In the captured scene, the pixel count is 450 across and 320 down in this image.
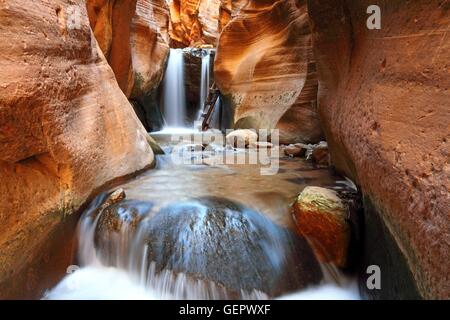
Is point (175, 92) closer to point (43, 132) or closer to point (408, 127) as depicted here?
point (43, 132)

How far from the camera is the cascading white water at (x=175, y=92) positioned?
12797 millimetres

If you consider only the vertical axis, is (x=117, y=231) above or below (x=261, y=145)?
below

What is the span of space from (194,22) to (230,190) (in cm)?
2494

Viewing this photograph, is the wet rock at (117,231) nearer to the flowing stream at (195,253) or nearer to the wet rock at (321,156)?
the flowing stream at (195,253)

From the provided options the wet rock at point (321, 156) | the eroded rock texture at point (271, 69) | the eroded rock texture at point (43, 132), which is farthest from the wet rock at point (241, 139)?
the eroded rock texture at point (43, 132)

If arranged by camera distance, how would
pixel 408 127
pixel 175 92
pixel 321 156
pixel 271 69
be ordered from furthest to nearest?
pixel 175 92 → pixel 271 69 → pixel 321 156 → pixel 408 127

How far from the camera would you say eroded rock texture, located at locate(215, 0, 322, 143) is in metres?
7.82

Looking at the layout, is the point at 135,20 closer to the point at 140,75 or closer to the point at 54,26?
the point at 140,75

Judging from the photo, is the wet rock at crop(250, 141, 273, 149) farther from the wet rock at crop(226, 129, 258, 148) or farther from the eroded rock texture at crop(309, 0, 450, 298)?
the eroded rock texture at crop(309, 0, 450, 298)

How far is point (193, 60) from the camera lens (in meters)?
13.4

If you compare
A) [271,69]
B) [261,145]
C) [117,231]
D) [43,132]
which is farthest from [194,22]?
[117,231]

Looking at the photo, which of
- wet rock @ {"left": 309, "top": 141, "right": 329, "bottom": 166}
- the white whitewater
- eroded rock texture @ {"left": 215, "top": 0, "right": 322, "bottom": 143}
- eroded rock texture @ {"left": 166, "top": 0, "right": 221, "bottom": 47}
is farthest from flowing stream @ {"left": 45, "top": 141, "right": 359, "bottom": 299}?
eroded rock texture @ {"left": 166, "top": 0, "right": 221, "bottom": 47}

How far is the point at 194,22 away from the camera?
84.3 ft
